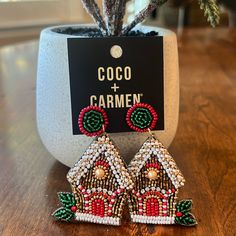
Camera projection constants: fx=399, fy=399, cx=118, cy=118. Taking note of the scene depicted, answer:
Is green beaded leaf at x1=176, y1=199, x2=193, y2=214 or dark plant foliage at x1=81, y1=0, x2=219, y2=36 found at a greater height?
dark plant foliage at x1=81, y1=0, x2=219, y2=36

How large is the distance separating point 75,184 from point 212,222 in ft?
0.54

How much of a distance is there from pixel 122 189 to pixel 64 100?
143mm

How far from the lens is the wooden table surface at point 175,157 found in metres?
0.45

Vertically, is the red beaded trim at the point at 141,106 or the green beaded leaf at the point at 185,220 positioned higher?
the red beaded trim at the point at 141,106

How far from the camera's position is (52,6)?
3057mm

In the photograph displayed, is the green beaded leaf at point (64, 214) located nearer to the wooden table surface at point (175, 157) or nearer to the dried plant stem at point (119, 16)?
the wooden table surface at point (175, 157)

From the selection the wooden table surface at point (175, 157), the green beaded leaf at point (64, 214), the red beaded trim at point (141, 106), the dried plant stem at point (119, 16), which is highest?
the dried plant stem at point (119, 16)

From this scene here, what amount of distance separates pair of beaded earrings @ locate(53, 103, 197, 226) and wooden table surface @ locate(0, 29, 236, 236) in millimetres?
13

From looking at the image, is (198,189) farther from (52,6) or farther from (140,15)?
(52,6)

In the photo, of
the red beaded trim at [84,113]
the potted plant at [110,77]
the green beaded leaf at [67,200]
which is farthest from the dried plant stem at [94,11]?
the green beaded leaf at [67,200]

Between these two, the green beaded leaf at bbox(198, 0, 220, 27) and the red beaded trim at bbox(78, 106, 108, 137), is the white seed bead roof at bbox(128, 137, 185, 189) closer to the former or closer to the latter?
the red beaded trim at bbox(78, 106, 108, 137)

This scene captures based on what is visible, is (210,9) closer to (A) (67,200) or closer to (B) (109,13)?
(B) (109,13)

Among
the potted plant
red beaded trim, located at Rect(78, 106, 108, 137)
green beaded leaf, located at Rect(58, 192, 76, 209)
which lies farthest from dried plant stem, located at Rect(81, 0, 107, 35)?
green beaded leaf, located at Rect(58, 192, 76, 209)

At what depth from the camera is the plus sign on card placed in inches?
19.1
